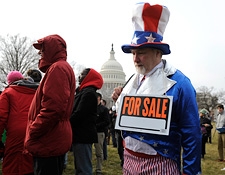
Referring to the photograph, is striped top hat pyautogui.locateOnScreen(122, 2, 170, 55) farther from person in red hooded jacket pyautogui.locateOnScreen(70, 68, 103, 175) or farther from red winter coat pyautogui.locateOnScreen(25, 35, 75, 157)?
person in red hooded jacket pyautogui.locateOnScreen(70, 68, 103, 175)

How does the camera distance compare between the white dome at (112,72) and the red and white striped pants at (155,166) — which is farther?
the white dome at (112,72)

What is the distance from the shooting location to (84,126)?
3.99m

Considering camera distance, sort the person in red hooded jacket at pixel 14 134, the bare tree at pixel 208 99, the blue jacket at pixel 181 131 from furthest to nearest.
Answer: the bare tree at pixel 208 99
the person in red hooded jacket at pixel 14 134
the blue jacket at pixel 181 131

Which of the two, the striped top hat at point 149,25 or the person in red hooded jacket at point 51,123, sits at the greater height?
the striped top hat at point 149,25

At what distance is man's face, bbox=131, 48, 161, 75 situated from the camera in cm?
203

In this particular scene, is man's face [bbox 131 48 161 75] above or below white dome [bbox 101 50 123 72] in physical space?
below

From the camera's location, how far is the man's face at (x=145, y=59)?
203 cm

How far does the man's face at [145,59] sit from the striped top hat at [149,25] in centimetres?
6

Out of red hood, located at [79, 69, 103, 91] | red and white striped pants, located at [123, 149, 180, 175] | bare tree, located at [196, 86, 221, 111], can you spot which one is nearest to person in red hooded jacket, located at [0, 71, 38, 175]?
red hood, located at [79, 69, 103, 91]

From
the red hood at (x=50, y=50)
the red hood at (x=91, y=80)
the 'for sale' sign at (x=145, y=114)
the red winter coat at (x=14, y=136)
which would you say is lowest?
the red winter coat at (x=14, y=136)

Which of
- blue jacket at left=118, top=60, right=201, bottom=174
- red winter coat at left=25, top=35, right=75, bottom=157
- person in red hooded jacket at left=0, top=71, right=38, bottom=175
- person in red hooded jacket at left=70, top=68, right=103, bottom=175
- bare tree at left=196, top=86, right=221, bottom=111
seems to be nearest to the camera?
blue jacket at left=118, top=60, right=201, bottom=174

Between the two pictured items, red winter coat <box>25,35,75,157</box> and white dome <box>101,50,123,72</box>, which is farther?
white dome <box>101,50,123,72</box>

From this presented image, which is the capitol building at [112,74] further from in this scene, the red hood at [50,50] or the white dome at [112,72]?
the red hood at [50,50]

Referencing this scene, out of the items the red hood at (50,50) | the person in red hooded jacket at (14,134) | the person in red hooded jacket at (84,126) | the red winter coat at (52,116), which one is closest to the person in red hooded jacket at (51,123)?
the red winter coat at (52,116)
